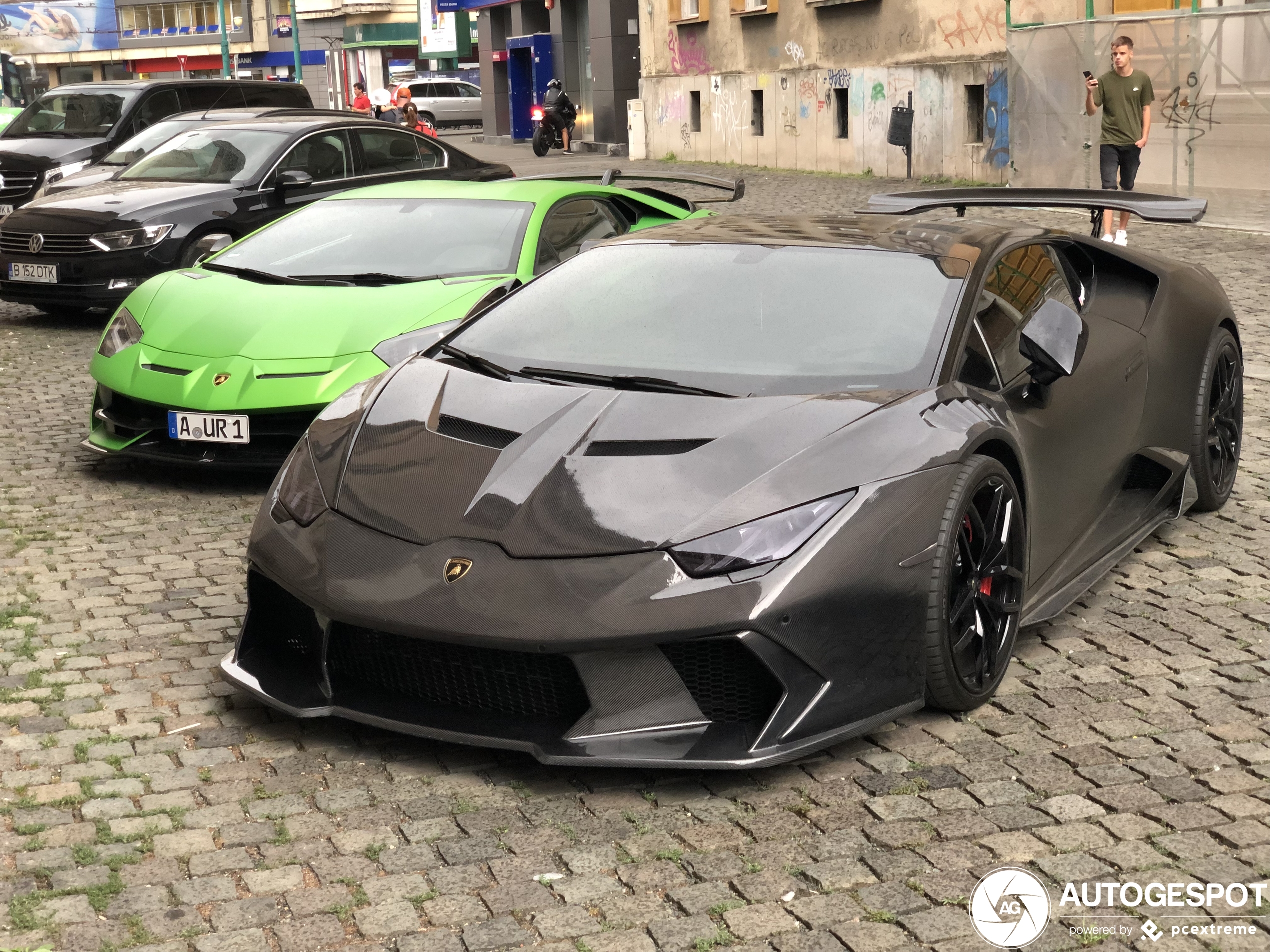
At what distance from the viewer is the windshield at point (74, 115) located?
16.5 m

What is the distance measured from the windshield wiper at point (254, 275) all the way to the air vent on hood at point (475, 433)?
3.38 meters

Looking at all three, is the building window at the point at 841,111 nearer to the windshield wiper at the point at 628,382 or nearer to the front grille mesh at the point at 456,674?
the windshield wiper at the point at 628,382

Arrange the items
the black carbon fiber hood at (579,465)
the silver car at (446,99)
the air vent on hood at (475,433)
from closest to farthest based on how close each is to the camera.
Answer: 1. the black carbon fiber hood at (579,465)
2. the air vent on hood at (475,433)
3. the silver car at (446,99)

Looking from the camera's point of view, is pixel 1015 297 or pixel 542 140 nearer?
pixel 1015 297

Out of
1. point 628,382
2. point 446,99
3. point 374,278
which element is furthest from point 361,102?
point 628,382

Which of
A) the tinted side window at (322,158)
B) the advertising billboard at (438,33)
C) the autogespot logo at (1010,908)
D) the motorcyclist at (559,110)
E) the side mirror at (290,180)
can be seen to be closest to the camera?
the autogespot logo at (1010,908)

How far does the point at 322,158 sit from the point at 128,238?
1.71 metres

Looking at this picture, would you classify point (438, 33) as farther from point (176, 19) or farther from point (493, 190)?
point (493, 190)

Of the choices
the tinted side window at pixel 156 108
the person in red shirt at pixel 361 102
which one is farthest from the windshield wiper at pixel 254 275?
the person in red shirt at pixel 361 102

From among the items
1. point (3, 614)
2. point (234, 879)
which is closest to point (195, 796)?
point (234, 879)

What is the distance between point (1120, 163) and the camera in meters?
14.4

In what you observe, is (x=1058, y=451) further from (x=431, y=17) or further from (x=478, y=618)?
(x=431, y=17)

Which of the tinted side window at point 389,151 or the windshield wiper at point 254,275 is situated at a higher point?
the tinted side window at point 389,151

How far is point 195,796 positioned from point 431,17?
5756 centimetres
